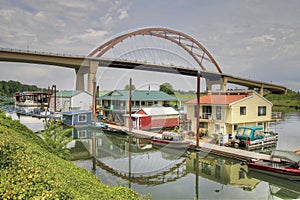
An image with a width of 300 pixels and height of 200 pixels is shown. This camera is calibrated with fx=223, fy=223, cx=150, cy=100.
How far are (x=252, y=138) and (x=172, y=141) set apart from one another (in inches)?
243

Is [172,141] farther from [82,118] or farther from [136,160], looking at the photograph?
[82,118]

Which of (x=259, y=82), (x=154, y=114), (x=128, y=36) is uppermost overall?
(x=128, y=36)

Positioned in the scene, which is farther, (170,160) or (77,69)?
(77,69)

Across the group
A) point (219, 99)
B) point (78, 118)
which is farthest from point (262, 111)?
point (78, 118)

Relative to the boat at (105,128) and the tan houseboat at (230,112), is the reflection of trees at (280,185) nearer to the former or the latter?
the tan houseboat at (230,112)

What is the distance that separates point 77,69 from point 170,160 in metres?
38.5

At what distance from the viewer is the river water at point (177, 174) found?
32.5 feet

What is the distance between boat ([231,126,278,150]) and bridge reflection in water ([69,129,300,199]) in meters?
3.47

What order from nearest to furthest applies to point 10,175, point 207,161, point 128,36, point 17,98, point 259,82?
1. point 10,175
2. point 207,161
3. point 128,36
4. point 17,98
5. point 259,82

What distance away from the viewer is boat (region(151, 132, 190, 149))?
16.4m

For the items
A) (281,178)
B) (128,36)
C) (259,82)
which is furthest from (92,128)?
(259,82)

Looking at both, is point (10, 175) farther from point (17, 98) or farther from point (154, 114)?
point (17, 98)

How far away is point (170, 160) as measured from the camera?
14945mm

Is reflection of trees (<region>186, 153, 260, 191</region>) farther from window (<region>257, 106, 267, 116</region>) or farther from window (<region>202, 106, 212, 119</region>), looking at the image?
window (<region>257, 106, 267, 116</region>)
